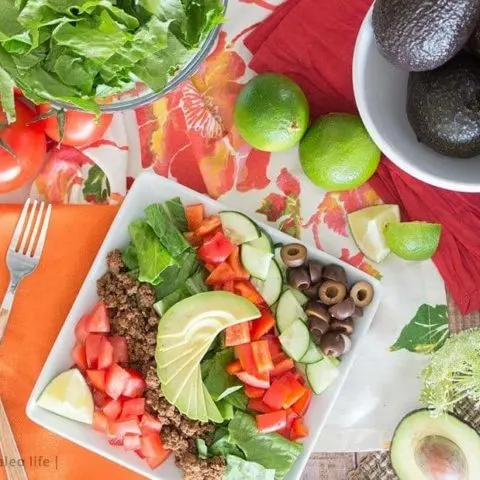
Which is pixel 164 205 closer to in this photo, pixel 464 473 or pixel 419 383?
A: pixel 419 383

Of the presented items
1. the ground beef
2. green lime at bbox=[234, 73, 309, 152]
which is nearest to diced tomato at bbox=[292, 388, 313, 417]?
the ground beef

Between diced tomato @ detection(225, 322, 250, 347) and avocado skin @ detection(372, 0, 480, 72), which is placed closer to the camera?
avocado skin @ detection(372, 0, 480, 72)

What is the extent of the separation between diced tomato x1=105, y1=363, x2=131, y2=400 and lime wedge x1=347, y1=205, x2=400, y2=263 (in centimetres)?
37

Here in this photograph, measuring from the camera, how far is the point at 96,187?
4.09 ft

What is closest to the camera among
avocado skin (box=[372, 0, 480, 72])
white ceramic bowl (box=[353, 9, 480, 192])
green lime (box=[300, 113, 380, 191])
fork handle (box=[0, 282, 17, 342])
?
avocado skin (box=[372, 0, 480, 72])

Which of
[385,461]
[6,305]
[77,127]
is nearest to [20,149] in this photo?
[77,127]

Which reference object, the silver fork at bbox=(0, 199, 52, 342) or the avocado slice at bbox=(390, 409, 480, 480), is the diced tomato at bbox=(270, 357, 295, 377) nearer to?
the avocado slice at bbox=(390, 409, 480, 480)

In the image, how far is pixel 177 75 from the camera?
1.07m

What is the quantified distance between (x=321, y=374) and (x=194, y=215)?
28cm

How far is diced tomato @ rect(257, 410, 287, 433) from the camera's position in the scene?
3.76 ft

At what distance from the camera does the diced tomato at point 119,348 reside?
1186 mm

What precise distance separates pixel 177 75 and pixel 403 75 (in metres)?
0.28

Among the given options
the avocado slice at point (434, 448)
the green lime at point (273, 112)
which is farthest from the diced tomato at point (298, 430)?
the green lime at point (273, 112)

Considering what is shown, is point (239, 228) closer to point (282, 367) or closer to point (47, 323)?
point (282, 367)
